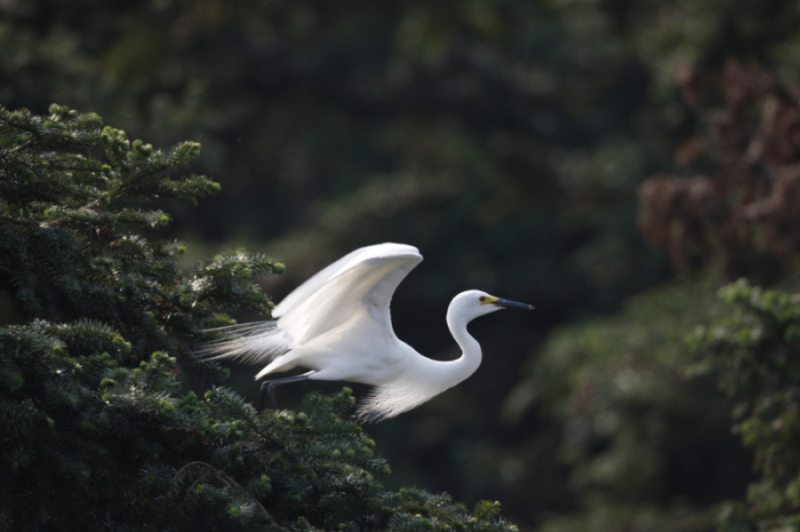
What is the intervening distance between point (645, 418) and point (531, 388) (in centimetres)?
157

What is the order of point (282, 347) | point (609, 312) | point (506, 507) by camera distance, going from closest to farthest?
point (282, 347)
point (506, 507)
point (609, 312)

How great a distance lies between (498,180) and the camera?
11602mm

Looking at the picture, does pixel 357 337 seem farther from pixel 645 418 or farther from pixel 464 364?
pixel 645 418

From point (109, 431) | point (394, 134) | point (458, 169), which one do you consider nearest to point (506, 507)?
point (458, 169)

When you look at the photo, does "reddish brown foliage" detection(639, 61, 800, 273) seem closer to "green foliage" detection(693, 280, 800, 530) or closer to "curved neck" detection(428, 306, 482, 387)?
"green foliage" detection(693, 280, 800, 530)

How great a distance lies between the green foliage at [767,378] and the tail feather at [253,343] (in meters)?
2.04

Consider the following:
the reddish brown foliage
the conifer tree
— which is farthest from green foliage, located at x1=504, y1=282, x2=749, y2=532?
the conifer tree

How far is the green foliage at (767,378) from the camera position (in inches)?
160

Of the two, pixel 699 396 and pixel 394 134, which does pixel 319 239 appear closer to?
pixel 394 134

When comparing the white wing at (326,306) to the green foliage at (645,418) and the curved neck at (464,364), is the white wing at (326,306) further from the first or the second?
the green foliage at (645,418)

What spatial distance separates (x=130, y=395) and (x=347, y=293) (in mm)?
1226

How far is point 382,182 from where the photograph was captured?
11672mm

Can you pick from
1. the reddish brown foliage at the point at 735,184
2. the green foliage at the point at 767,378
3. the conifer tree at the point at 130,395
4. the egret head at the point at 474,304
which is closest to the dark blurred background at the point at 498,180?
the reddish brown foliage at the point at 735,184

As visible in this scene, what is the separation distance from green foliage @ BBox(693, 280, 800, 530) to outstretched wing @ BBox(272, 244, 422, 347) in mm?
1690
